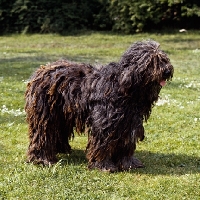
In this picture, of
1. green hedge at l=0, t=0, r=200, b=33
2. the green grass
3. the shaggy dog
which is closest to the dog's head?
the shaggy dog

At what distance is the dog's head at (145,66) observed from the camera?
6246mm

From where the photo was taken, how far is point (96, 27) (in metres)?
31.2

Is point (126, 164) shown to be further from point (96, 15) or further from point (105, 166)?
point (96, 15)

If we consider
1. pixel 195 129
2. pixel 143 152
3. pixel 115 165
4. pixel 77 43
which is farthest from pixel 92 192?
pixel 77 43

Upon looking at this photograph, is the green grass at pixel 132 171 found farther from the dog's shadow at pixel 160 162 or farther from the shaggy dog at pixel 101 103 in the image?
the shaggy dog at pixel 101 103

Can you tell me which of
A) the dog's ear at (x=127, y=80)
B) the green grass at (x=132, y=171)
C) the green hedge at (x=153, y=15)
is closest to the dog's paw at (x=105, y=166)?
the green grass at (x=132, y=171)

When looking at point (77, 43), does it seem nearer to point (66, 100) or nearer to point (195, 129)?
point (195, 129)

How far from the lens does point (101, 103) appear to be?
21.6 ft

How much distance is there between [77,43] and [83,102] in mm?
19665

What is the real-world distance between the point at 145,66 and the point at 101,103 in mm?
828

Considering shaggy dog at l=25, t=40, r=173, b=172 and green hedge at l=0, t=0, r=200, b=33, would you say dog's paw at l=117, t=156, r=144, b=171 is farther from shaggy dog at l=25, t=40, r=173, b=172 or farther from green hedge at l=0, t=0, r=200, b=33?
green hedge at l=0, t=0, r=200, b=33

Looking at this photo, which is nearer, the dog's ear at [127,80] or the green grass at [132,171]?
the green grass at [132,171]

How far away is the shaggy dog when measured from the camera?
636 centimetres

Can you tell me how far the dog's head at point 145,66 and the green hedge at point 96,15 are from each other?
72.2 feet
